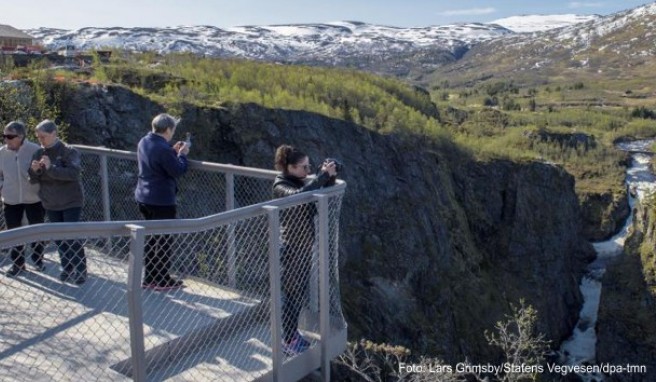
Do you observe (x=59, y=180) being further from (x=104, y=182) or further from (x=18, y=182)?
(x=104, y=182)

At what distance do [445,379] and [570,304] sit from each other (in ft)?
106

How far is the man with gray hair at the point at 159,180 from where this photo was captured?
19.0 feet

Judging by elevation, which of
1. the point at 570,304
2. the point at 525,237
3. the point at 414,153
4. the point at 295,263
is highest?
the point at 295,263

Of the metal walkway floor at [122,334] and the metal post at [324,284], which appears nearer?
the metal walkway floor at [122,334]

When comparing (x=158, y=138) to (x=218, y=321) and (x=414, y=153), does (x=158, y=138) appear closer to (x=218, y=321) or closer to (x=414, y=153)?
(x=218, y=321)

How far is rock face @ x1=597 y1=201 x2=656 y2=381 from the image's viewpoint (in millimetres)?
30547

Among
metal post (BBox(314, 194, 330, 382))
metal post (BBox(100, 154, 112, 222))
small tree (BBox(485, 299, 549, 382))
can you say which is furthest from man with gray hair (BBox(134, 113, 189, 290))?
small tree (BBox(485, 299, 549, 382))

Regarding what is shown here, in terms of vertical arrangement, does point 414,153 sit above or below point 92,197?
below

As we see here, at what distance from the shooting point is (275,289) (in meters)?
4.96

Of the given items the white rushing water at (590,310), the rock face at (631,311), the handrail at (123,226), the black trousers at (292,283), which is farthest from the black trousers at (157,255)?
the white rushing water at (590,310)

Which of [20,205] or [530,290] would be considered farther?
[530,290]

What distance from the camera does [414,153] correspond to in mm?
26391

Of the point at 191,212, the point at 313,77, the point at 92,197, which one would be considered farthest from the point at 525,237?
the point at 92,197

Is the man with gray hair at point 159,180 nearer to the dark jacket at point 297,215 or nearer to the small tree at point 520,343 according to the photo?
the dark jacket at point 297,215
